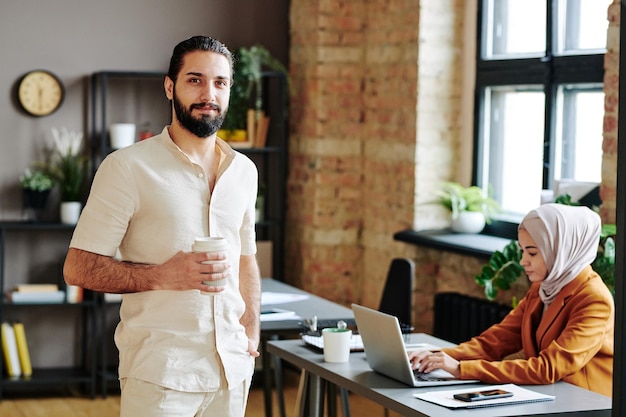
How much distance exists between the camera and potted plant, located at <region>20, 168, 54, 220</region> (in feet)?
19.7

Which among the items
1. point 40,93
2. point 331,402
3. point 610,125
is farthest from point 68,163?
point 610,125

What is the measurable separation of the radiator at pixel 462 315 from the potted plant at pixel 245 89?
1.70m

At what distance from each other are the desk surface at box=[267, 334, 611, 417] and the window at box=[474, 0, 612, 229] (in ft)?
5.85

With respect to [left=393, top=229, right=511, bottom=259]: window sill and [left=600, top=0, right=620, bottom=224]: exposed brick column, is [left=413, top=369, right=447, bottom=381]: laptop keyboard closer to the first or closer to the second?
[left=600, top=0, right=620, bottom=224]: exposed brick column

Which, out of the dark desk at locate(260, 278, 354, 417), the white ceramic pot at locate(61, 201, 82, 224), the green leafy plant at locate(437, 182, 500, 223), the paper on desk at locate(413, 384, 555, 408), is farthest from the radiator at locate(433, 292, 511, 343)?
the white ceramic pot at locate(61, 201, 82, 224)

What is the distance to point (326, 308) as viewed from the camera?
4652 millimetres

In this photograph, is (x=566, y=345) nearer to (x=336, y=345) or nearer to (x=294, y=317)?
(x=336, y=345)

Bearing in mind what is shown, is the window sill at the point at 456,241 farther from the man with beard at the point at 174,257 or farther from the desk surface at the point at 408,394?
the man with beard at the point at 174,257

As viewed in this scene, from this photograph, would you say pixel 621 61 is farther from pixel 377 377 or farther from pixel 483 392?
pixel 377 377

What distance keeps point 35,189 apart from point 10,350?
94 centimetres

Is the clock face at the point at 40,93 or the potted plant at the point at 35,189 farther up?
the clock face at the point at 40,93

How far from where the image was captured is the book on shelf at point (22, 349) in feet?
19.7

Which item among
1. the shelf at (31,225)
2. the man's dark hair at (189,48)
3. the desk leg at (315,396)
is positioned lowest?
the desk leg at (315,396)

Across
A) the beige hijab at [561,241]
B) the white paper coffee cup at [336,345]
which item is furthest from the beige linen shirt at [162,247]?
the beige hijab at [561,241]
